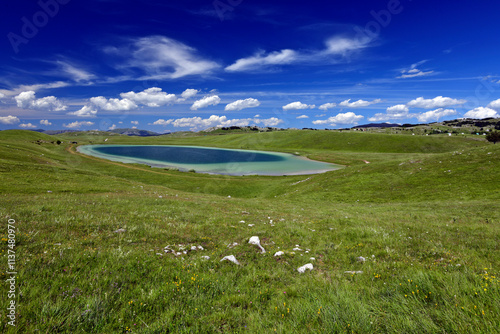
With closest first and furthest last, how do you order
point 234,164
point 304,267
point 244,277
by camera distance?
point 244,277, point 304,267, point 234,164

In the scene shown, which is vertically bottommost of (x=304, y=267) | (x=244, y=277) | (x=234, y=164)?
(x=234, y=164)

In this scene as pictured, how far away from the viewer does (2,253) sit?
21.0ft

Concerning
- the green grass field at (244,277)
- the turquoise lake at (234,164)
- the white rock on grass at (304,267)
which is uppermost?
the green grass field at (244,277)

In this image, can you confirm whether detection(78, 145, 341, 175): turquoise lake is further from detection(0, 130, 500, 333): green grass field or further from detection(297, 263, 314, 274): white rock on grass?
detection(297, 263, 314, 274): white rock on grass

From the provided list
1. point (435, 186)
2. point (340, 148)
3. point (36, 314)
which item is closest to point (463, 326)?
point (36, 314)

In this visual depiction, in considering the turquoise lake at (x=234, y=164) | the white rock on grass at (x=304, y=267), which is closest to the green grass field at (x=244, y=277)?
the white rock on grass at (x=304, y=267)

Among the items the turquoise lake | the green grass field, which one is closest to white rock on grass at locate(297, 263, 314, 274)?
the green grass field

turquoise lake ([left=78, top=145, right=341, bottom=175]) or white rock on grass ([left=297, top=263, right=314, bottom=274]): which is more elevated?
white rock on grass ([left=297, top=263, right=314, bottom=274])

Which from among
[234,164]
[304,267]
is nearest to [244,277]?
[304,267]

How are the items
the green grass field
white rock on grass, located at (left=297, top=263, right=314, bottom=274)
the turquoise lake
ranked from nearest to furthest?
the green grass field → white rock on grass, located at (left=297, top=263, right=314, bottom=274) → the turquoise lake

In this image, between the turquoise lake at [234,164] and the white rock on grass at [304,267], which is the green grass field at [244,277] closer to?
the white rock on grass at [304,267]

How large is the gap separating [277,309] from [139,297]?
141 inches

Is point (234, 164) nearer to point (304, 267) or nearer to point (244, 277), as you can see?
point (304, 267)

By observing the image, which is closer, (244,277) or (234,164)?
(244,277)
